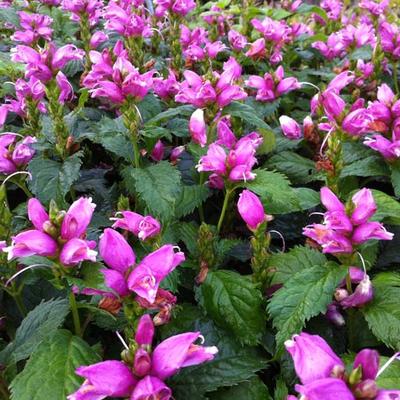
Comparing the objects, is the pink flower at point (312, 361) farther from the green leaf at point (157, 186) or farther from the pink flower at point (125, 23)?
the pink flower at point (125, 23)

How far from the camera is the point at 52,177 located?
158 cm

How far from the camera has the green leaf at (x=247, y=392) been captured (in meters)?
1.23

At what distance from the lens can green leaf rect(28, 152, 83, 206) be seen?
152 centimetres

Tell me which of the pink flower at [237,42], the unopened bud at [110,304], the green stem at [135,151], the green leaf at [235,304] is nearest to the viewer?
the unopened bud at [110,304]

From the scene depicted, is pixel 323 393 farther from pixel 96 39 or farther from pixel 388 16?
pixel 388 16

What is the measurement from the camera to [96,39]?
2459mm

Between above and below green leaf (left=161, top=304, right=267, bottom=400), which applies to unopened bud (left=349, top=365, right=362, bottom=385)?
above

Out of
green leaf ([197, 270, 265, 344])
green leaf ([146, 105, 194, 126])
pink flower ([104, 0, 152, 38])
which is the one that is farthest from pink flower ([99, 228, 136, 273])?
pink flower ([104, 0, 152, 38])

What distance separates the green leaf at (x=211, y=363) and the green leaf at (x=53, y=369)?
8.3 inches

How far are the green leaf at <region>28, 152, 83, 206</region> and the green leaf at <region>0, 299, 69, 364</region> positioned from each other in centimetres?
34

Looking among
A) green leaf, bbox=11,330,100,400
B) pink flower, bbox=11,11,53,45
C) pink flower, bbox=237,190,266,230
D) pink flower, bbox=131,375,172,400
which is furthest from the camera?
pink flower, bbox=11,11,53,45

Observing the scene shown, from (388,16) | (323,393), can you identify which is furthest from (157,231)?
(388,16)

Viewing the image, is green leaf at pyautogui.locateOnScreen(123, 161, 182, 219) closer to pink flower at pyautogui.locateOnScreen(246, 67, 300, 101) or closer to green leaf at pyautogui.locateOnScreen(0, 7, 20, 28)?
pink flower at pyautogui.locateOnScreen(246, 67, 300, 101)

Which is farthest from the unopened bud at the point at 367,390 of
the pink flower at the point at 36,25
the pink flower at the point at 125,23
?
the pink flower at the point at 36,25
